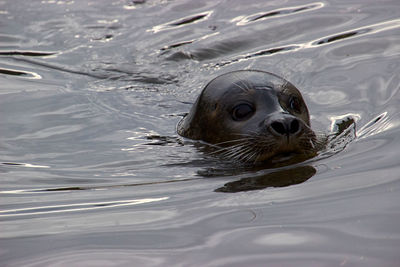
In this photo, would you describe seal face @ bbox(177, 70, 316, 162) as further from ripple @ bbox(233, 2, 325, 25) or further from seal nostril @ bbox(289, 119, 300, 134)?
ripple @ bbox(233, 2, 325, 25)

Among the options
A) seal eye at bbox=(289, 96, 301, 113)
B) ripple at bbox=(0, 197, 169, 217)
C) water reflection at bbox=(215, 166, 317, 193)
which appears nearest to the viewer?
ripple at bbox=(0, 197, 169, 217)

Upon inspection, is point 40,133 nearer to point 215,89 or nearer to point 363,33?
point 215,89

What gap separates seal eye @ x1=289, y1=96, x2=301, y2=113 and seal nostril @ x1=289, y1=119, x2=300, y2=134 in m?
0.67

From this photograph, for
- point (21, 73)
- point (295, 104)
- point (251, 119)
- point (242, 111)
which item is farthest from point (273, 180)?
point (21, 73)

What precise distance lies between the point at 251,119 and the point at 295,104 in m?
0.50

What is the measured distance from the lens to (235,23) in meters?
9.39

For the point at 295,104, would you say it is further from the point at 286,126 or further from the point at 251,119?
the point at 286,126

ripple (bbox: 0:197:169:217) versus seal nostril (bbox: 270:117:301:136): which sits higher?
seal nostril (bbox: 270:117:301:136)

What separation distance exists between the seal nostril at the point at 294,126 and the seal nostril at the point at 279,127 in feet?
0.16

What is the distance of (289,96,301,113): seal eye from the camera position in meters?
5.61

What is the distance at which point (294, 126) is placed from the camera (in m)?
4.92

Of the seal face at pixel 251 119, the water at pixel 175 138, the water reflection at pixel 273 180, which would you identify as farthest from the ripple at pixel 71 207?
the seal face at pixel 251 119

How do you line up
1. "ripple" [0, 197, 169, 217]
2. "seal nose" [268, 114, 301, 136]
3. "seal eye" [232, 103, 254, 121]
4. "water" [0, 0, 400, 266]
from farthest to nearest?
"seal eye" [232, 103, 254, 121]
"seal nose" [268, 114, 301, 136]
"ripple" [0, 197, 169, 217]
"water" [0, 0, 400, 266]

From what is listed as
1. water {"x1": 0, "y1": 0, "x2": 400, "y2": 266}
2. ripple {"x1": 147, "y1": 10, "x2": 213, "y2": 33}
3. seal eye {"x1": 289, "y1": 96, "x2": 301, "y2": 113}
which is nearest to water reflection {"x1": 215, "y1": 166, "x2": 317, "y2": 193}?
water {"x1": 0, "y1": 0, "x2": 400, "y2": 266}
